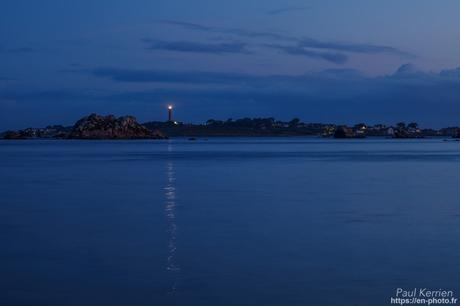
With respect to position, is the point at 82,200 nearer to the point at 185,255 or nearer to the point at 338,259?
the point at 185,255

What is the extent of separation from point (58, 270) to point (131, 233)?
4.79m

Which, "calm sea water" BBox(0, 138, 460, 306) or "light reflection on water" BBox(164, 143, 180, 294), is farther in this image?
"light reflection on water" BBox(164, 143, 180, 294)

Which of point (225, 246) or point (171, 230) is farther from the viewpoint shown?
point (171, 230)

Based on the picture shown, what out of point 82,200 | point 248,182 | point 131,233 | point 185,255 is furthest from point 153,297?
point 248,182

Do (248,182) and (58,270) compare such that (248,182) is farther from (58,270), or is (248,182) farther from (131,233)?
(58,270)

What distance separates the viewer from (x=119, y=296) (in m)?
11.2

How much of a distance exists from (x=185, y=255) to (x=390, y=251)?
166 inches

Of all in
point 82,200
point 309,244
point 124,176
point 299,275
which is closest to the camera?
point 299,275

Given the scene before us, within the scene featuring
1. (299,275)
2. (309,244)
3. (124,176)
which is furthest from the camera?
(124,176)

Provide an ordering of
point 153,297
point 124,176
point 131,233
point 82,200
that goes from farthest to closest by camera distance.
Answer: point 124,176, point 82,200, point 131,233, point 153,297

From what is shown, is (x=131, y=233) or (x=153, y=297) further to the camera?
(x=131, y=233)

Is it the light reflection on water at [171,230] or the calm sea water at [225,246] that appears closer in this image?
the calm sea water at [225,246]

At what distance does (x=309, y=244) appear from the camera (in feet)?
52.2

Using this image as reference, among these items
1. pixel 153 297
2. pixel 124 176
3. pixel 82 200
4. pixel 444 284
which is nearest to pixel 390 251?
pixel 444 284
